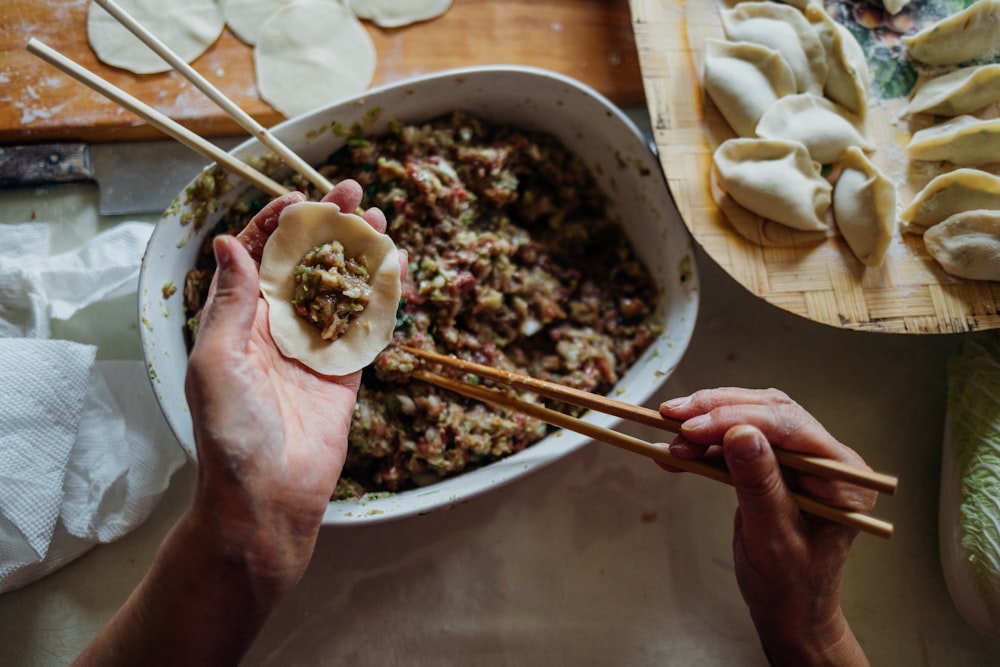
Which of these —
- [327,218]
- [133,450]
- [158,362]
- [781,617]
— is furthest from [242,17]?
[781,617]

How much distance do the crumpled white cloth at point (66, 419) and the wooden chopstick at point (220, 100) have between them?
2.00 feet

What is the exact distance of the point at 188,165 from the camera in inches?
83.1

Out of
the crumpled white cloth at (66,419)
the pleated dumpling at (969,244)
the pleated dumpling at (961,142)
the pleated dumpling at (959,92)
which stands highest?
the pleated dumpling at (959,92)

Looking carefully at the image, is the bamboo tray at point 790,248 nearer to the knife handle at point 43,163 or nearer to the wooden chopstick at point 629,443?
the wooden chopstick at point 629,443

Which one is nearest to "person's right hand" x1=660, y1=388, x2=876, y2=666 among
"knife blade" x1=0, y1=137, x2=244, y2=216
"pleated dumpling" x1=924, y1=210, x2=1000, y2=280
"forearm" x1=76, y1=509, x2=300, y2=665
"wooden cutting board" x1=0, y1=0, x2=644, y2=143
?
"pleated dumpling" x1=924, y1=210, x2=1000, y2=280

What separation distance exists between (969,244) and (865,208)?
27 centimetres

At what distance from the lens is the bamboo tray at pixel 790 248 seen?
1.90 m

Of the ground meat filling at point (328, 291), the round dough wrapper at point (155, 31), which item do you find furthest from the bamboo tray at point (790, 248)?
the round dough wrapper at point (155, 31)

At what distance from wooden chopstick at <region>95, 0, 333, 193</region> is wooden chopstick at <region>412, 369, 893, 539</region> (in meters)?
0.55

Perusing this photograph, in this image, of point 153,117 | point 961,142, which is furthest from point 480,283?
point 961,142

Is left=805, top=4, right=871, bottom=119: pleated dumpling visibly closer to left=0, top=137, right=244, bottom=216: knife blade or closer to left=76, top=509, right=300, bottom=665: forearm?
left=0, top=137, right=244, bottom=216: knife blade

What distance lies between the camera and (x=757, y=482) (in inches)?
57.6

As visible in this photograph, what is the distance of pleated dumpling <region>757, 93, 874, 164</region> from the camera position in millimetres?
1968

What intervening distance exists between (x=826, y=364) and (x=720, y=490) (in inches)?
21.4
